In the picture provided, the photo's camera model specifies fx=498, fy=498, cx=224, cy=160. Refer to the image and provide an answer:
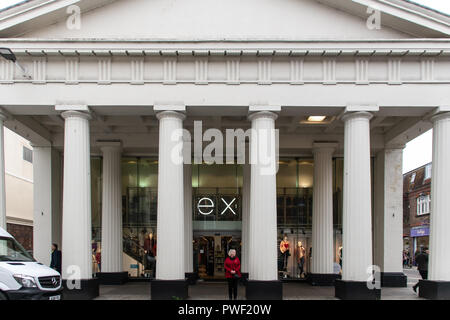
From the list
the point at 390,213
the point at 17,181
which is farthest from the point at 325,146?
the point at 17,181

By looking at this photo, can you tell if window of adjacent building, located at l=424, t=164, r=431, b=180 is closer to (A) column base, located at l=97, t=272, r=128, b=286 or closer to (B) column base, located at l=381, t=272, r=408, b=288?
(B) column base, located at l=381, t=272, r=408, b=288

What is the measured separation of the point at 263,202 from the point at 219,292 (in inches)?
190

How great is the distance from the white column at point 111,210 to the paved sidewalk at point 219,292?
1391 mm

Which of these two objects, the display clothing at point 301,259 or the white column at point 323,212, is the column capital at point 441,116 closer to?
the white column at point 323,212

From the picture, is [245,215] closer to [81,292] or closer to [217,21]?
[81,292]

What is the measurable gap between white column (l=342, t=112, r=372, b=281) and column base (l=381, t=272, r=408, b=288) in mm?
6595

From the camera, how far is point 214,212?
2475 cm

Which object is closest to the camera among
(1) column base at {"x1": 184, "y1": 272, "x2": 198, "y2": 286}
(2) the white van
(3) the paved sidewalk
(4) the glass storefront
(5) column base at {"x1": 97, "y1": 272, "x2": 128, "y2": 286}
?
(2) the white van

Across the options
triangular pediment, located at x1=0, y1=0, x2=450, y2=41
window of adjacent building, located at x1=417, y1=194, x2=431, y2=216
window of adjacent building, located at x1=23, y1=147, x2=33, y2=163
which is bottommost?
window of adjacent building, located at x1=417, y1=194, x2=431, y2=216

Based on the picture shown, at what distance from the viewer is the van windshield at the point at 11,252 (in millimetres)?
13359

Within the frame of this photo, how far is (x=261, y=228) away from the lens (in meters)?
17.3

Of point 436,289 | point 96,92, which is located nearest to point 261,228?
point 436,289

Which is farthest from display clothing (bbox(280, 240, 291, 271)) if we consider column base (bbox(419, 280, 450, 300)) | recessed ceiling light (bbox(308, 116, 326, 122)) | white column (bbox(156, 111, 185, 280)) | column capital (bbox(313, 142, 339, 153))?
white column (bbox(156, 111, 185, 280))

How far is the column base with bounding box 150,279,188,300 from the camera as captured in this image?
55.6 ft
